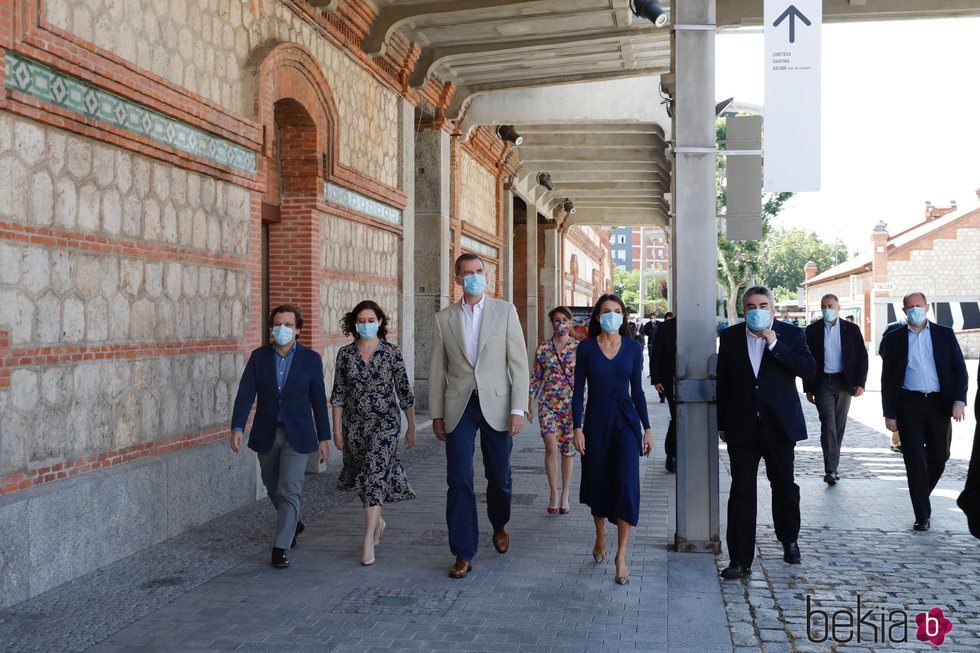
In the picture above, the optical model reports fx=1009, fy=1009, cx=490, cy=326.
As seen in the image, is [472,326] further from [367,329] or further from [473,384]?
[367,329]

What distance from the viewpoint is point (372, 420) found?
6.81 meters

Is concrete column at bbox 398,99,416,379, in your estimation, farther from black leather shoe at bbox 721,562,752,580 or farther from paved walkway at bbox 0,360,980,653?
black leather shoe at bbox 721,562,752,580

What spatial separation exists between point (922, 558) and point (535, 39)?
9387 mm

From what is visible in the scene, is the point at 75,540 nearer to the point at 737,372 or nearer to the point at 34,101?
the point at 34,101

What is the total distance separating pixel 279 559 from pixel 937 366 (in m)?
5.21

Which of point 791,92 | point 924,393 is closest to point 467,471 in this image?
point 791,92

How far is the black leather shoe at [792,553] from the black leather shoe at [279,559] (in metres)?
3.26

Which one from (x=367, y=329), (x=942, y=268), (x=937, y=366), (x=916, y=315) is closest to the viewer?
(x=367, y=329)

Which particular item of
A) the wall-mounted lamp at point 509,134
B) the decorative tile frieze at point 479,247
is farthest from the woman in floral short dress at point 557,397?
the wall-mounted lamp at point 509,134

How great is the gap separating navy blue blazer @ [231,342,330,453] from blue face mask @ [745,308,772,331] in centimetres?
287

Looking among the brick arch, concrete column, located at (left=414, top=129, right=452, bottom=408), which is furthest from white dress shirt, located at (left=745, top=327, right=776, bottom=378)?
concrete column, located at (left=414, top=129, right=452, bottom=408)

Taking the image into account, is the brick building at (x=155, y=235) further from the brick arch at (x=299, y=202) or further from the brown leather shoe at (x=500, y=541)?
the brown leather shoe at (x=500, y=541)

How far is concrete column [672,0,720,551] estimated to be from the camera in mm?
6980

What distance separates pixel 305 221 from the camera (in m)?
10.5
